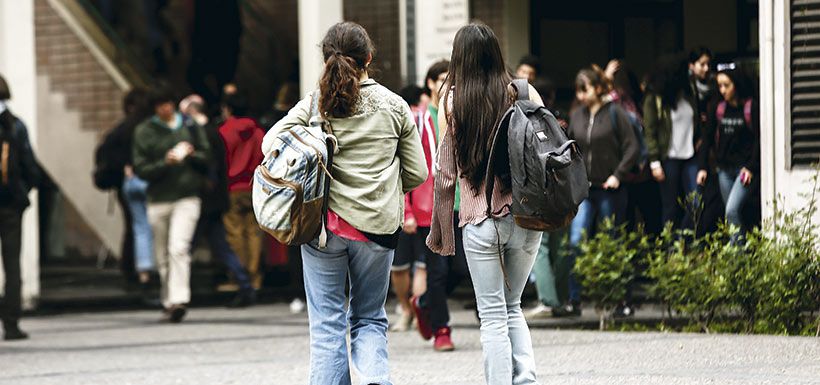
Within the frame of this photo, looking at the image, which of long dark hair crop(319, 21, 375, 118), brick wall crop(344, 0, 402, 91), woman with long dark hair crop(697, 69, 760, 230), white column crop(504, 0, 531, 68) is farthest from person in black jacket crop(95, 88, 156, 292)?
long dark hair crop(319, 21, 375, 118)

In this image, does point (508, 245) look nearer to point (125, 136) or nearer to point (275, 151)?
point (275, 151)

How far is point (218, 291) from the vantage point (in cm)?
1620

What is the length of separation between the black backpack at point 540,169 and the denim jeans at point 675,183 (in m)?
6.43

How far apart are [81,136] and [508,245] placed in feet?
37.8

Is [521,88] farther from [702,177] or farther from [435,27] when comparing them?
[435,27]

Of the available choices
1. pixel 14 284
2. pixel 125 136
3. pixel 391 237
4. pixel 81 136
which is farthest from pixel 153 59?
pixel 391 237

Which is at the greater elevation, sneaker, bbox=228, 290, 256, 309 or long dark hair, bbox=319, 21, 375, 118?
long dark hair, bbox=319, 21, 375, 118

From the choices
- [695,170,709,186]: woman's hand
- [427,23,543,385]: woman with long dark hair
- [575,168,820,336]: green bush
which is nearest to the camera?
[427,23,543,385]: woman with long dark hair

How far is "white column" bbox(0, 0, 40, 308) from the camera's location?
14.1 meters

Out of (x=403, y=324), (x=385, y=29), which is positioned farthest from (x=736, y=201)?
(x=385, y=29)

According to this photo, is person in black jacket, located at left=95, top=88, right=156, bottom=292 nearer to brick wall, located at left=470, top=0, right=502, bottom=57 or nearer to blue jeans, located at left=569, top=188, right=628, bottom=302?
brick wall, located at left=470, top=0, right=502, bottom=57

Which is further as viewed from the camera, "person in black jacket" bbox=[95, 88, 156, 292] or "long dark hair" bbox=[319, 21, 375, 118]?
"person in black jacket" bbox=[95, 88, 156, 292]

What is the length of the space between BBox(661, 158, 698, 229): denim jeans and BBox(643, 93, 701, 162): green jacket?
12 centimetres

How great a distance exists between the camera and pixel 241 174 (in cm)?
1536
